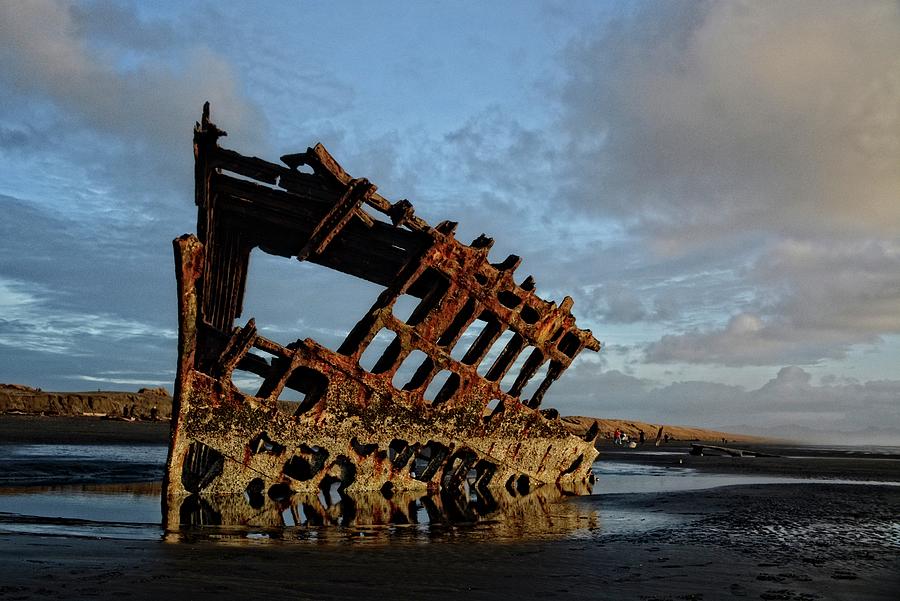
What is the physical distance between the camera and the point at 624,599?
441cm

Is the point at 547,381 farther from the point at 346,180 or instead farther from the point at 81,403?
the point at 81,403

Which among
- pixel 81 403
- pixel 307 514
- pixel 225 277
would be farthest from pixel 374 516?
pixel 81 403

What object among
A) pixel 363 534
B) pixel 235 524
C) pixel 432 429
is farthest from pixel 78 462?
pixel 363 534

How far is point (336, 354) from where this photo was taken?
1025cm

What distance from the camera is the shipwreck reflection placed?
7.00m

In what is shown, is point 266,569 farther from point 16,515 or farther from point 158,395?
point 158,395

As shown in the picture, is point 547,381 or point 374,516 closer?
point 374,516

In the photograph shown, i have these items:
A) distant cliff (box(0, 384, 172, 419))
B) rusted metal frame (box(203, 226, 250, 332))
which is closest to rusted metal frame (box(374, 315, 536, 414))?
rusted metal frame (box(203, 226, 250, 332))

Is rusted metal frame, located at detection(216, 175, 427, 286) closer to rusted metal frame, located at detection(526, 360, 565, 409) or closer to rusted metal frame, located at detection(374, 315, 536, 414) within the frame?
rusted metal frame, located at detection(374, 315, 536, 414)

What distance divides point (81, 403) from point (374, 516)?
57.4m

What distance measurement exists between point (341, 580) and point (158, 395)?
Answer: 228 feet

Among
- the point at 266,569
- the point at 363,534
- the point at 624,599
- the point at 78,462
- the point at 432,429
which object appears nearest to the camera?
the point at 624,599

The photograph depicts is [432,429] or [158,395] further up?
[158,395]

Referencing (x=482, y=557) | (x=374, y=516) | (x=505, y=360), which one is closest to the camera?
(x=482, y=557)
